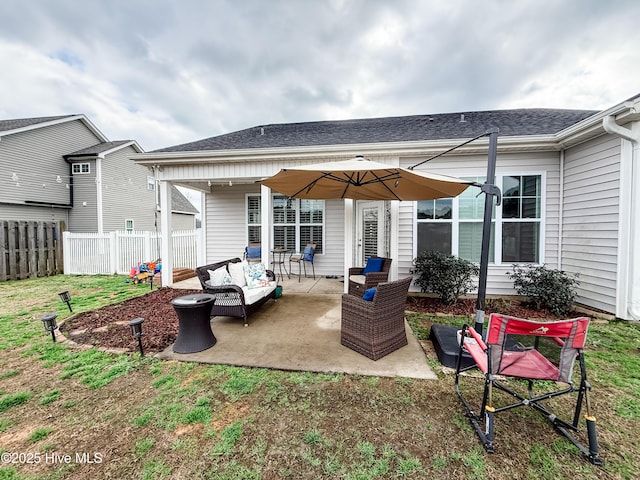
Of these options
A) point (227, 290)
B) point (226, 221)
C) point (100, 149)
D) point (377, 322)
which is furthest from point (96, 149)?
point (377, 322)

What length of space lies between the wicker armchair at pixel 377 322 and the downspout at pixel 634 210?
12.7ft

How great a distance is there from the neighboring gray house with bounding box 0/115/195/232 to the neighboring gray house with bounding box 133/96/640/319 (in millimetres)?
8917

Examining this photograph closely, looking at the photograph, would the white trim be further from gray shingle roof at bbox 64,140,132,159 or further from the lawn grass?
gray shingle roof at bbox 64,140,132,159

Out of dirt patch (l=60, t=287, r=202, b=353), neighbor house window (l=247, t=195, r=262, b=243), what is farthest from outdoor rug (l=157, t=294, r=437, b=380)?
neighbor house window (l=247, t=195, r=262, b=243)

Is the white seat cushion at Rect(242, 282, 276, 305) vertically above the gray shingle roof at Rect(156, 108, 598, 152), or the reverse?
the gray shingle roof at Rect(156, 108, 598, 152)

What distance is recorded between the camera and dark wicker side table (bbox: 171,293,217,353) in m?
3.16

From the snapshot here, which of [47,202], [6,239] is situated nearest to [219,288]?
[6,239]

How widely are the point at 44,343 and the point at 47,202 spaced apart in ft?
38.9

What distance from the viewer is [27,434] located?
1.94 meters

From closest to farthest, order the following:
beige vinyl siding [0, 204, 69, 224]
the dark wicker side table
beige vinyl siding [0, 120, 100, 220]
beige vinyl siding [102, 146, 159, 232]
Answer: the dark wicker side table
beige vinyl siding [0, 204, 69, 224]
beige vinyl siding [0, 120, 100, 220]
beige vinyl siding [102, 146, 159, 232]

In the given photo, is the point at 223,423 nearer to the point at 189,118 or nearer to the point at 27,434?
the point at 27,434

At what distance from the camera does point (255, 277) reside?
4863 millimetres

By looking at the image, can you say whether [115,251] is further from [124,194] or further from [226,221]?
[124,194]

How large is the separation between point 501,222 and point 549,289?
1.51 metres
